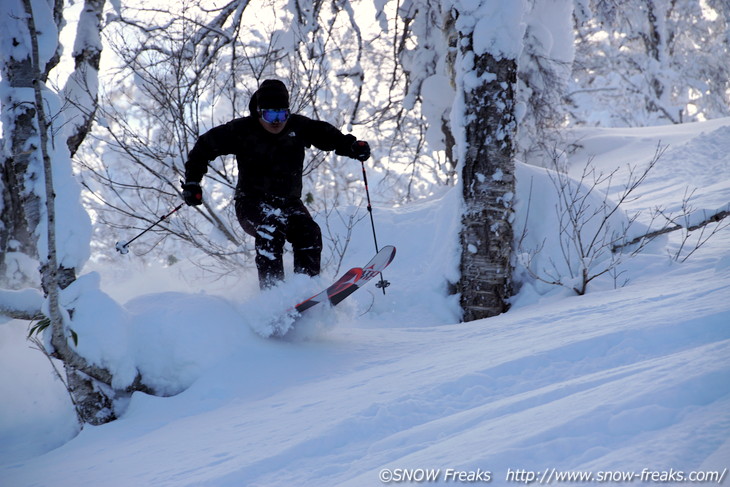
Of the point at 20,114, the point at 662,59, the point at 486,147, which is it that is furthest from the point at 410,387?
the point at 662,59

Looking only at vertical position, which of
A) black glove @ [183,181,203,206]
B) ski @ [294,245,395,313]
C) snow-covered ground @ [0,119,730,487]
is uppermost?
black glove @ [183,181,203,206]

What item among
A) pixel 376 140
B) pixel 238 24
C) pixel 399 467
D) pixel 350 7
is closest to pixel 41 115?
pixel 399 467

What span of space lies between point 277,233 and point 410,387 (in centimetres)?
194

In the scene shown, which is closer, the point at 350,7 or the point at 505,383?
the point at 505,383

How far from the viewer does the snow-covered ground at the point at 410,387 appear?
64.6 inches

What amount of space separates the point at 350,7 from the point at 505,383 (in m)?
6.40

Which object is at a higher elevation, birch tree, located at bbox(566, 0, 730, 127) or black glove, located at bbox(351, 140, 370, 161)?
birch tree, located at bbox(566, 0, 730, 127)

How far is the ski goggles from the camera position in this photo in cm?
404

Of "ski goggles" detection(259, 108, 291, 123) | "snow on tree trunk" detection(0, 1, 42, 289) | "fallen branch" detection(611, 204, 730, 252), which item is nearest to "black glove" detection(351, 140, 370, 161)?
"ski goggles" detection(259, 108, 291, 123)

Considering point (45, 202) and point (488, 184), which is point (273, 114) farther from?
point (488, 184)

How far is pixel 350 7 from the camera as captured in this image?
7398 mm

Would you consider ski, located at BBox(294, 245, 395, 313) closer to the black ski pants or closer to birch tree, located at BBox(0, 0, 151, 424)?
the black ski pants

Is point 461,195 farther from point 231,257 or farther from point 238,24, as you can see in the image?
point 238,24

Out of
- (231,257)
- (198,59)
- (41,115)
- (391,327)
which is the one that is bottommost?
(391,327)
